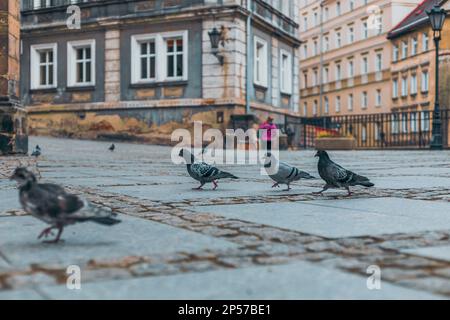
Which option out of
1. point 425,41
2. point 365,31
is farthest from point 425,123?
point 365,31

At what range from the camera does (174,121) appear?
25750 millimetres

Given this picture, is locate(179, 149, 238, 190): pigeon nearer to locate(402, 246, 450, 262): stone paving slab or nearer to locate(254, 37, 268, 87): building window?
locate(402, 246, 450, 262): stone paving slab

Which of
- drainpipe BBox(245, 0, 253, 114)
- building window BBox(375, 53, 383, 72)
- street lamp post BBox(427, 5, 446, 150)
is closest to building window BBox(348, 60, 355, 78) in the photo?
building window BBox(375, 53, 383, 72)

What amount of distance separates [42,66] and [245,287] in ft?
91.6

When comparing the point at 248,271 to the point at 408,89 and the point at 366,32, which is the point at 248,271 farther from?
the point at 366,32

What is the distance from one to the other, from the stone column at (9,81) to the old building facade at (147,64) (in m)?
10.3

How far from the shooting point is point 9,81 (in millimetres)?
14594

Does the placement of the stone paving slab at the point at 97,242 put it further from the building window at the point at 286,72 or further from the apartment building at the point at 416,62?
the apartment building at the point at 416,62

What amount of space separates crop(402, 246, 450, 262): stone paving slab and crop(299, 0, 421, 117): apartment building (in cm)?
5248

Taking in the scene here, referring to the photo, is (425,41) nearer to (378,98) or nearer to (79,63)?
(378,98)

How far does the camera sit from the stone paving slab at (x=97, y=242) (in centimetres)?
304

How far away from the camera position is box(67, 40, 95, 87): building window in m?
27.6

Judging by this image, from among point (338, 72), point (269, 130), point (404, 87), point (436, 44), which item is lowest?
point (269, 130)

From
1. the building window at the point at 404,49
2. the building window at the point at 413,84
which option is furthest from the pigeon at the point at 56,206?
the building window at the point at 404,49
